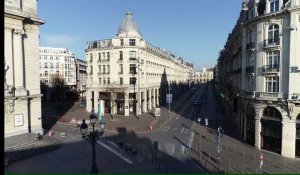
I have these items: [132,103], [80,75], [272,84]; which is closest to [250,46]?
[272,84]

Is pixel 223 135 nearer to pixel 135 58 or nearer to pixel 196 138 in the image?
pixel 196 138

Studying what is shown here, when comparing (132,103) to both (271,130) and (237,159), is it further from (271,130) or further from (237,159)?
(237,159)

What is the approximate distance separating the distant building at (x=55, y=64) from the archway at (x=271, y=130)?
85.9 meters

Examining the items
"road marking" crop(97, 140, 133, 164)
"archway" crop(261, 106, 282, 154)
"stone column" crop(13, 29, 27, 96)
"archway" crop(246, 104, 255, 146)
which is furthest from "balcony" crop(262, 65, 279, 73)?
"stone column" crop(13, 29, 27, 96)

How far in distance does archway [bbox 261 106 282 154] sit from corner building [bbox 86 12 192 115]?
31239mm

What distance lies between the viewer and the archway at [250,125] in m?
34.7

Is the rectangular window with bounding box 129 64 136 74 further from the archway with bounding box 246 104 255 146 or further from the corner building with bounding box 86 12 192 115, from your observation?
the archway with bounding box 246 104 255 146

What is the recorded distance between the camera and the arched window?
102 ft

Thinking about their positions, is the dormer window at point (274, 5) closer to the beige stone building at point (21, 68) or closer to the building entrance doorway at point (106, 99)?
the beige stone building at point (21, 68)

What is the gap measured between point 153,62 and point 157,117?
19.3 metres

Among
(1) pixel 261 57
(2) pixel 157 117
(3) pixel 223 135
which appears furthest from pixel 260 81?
(2) pixel 157 117

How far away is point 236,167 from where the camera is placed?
26344 millimetres

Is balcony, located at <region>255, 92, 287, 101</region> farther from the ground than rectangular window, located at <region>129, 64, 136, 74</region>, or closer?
closer

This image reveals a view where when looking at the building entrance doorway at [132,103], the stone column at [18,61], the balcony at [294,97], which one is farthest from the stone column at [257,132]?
the building entrance doorway at [132,103]
